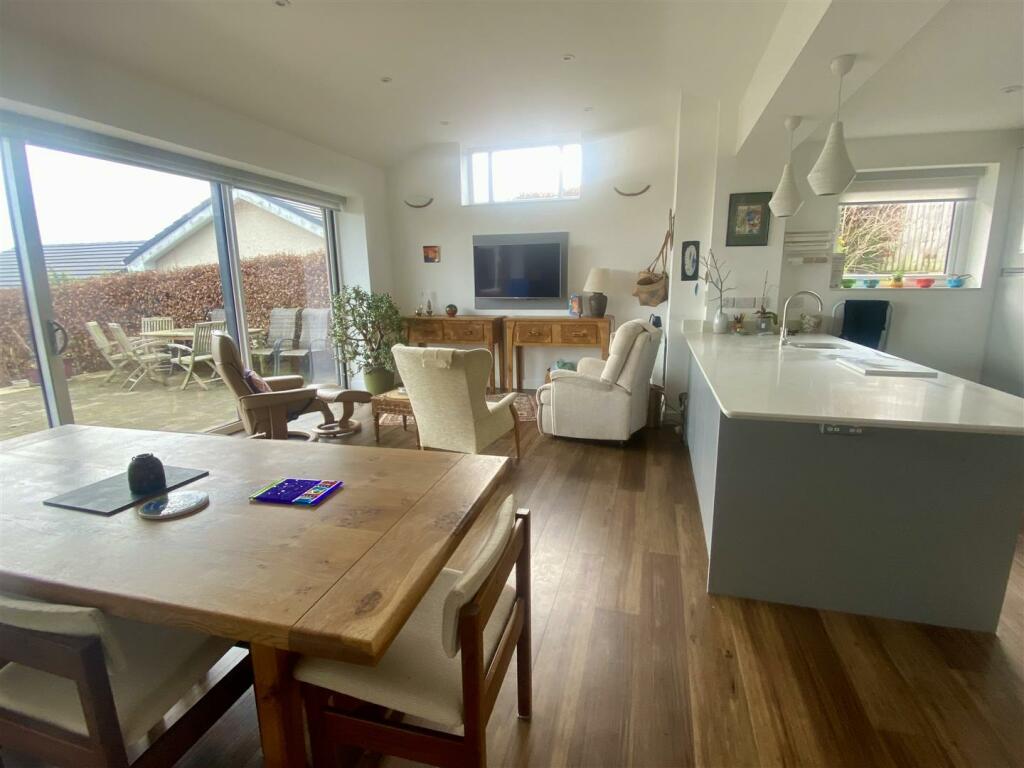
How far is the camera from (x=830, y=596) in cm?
183

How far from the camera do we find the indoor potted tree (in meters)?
5.07

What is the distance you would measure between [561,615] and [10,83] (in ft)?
11.6

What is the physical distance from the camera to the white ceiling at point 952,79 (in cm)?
238

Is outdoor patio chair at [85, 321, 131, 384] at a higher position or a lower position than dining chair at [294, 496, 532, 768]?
higher

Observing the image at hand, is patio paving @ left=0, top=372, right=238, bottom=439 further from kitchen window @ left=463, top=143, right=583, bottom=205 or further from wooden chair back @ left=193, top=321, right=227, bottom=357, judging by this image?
kitchen window @ left=463, top=143, right=583, bottom=205

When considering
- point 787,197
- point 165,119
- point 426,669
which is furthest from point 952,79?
point 165,119

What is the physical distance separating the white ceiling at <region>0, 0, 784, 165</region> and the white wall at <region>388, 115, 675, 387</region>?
66 cm

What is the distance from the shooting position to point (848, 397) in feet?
5.79

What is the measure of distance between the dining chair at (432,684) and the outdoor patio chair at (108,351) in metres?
3.14

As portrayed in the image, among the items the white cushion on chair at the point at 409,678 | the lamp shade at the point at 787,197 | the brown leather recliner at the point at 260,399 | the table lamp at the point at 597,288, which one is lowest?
the white cushion on chair at the point at 409,678

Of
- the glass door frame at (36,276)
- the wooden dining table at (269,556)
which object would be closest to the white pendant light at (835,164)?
the wooden dining table at (269,556)

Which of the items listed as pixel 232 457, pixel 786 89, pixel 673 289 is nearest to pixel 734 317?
pixel 673 289

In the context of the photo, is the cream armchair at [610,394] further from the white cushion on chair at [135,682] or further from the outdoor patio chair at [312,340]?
the white cushion on chair at [135,682]

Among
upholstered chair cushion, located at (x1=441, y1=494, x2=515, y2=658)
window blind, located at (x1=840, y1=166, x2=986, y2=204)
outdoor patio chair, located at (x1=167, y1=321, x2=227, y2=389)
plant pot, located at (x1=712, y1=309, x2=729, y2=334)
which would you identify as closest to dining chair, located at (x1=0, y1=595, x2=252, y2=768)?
upholstered chair cushion, located at (x1=441, y1=494, x2=515, y2=658)
